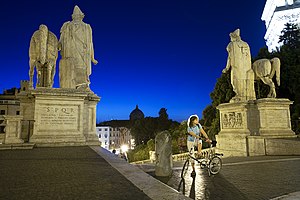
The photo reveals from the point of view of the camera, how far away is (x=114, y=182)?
397 cm

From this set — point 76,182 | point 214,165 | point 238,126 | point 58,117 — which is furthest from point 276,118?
point 76,182

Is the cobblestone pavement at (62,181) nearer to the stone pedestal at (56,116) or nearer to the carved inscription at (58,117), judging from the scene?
the stone pedestal at (56,116)

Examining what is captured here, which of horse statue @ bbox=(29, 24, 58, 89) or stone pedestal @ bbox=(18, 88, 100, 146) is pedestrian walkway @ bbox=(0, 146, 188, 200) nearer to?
stone pedestal @ bbox=(18, 88, 100, 146)

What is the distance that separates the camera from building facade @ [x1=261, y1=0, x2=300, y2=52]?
50619 mm

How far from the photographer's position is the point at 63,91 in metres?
9.31

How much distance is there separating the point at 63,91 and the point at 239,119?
8.90 meters

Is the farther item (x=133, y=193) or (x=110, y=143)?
(x=110, y=143)

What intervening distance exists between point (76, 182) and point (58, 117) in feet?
19.3

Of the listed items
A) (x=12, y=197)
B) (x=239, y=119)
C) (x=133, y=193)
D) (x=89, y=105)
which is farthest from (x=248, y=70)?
(x=12, y=197)

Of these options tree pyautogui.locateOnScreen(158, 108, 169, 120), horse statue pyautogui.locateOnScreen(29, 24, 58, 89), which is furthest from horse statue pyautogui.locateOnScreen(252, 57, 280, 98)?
tree pyautogui.locateOnScreen(158, 108, 169, 120)

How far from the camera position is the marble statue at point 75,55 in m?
10.8

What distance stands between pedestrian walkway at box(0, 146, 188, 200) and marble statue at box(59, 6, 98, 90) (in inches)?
228

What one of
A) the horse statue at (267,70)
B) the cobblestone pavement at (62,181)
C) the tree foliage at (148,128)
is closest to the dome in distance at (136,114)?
the tree foliage at (148,128)

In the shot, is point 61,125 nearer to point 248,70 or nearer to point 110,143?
point 248,70
